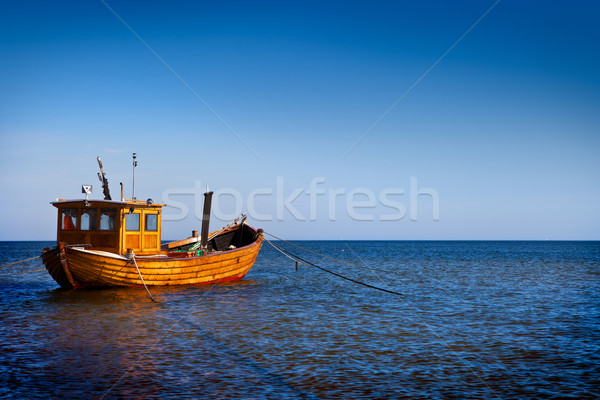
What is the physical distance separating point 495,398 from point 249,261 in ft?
65.6

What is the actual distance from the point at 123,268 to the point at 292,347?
10982 mm

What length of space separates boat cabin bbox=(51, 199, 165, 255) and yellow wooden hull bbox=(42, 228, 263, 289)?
69 centimetres

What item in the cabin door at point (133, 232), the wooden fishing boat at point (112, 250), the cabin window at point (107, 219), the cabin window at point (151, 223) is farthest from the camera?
the cabin window at point (151, 223)

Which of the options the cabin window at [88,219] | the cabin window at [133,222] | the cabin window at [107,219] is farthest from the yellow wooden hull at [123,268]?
the cabin window at [133,222]

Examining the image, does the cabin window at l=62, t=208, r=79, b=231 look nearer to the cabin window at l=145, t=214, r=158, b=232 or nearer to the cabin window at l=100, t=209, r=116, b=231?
the cabin window at l=100, t=209, r=116, b=231

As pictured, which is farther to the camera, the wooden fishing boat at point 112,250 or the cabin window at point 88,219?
the cabin window at point 88,219

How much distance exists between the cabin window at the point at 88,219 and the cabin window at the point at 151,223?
7.40 ft

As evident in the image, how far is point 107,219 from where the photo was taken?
21.3 metres

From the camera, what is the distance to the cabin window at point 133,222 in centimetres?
2148

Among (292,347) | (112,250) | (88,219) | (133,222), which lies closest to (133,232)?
(133,222)

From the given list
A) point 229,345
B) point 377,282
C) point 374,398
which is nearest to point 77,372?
point 229,345

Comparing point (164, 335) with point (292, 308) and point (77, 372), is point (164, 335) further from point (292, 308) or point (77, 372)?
point (292, 308)

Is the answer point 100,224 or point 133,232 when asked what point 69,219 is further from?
point 133,232

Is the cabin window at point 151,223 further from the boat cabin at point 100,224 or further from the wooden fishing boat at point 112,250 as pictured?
the boat cabin at point 100,224
